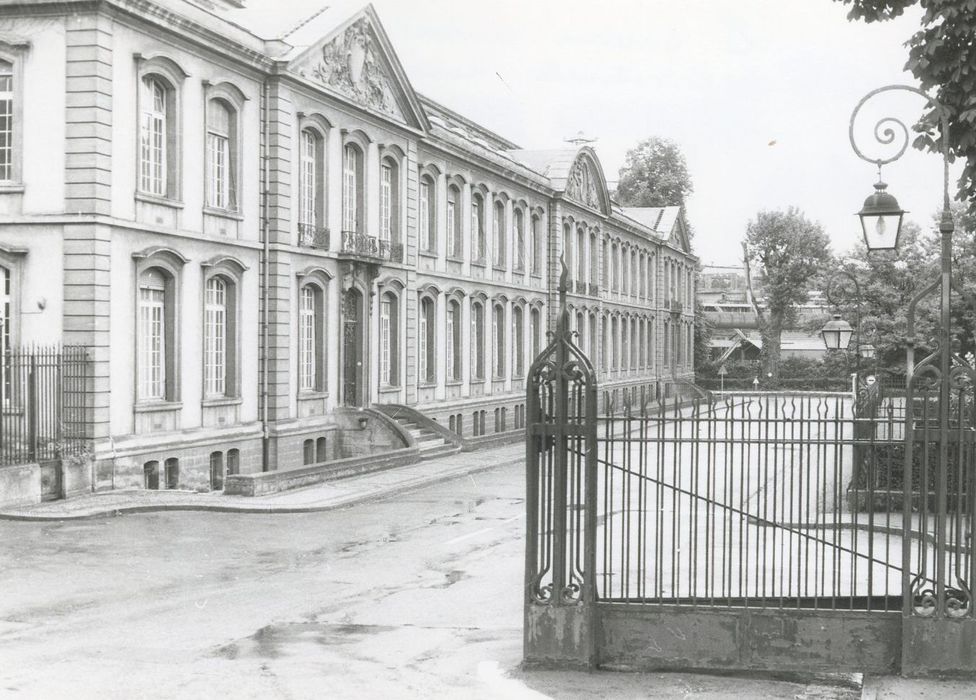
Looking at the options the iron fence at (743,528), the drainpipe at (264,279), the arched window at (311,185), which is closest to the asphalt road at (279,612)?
the iron fence at (743,528)

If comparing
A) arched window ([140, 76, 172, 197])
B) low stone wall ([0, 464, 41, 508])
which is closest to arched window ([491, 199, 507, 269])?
arched window ([140, 76, 172, 197])

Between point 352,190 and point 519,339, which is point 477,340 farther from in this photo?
point 352,190

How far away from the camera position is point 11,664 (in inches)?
384

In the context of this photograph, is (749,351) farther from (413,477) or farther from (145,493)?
(145,493)

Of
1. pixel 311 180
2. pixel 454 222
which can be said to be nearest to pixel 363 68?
pixel 311 180

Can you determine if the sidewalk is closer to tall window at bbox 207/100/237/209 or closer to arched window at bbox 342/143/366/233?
tall window at bbox 207/100/237/209

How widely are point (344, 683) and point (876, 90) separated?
594 cm

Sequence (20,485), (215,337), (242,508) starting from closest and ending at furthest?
1. (20,485)
2. (242,508)
3. (215,337)

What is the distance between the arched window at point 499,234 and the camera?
41.6 m

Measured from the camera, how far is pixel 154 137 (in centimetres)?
2298

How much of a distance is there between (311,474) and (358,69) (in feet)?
35.2

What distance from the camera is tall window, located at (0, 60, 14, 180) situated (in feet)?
70.9

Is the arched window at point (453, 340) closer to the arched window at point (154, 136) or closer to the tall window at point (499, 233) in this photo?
the tall window at point (499, 233)

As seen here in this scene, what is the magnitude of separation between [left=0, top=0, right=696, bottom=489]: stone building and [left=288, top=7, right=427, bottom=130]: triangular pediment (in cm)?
6
